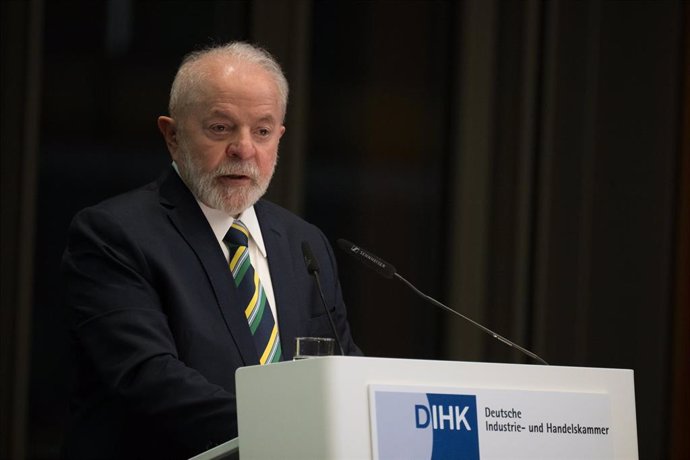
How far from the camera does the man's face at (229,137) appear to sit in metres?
3.10

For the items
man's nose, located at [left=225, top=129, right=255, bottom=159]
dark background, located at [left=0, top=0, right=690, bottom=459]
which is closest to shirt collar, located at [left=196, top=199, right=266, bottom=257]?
man's nose, located at [left=225, top=129, right=255, bottom=159]

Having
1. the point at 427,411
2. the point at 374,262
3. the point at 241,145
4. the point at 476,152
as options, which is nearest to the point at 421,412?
the point at 427,411

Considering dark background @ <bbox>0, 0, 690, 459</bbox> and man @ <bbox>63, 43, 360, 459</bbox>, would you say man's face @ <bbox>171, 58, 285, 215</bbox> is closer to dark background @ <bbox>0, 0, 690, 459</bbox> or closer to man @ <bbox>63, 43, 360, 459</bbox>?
man @ <bbox>63, 43, 360, 459</bbox>

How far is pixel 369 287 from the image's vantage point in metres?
4.59

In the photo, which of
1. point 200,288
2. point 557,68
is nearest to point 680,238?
point 557,68

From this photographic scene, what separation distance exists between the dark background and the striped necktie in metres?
1.25

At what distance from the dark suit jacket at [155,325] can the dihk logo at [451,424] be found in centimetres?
59

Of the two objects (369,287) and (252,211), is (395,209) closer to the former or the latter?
(369,287)

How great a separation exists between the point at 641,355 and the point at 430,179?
1.15 meters

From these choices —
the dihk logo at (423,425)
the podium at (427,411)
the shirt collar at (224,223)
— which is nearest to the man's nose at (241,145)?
the shirt collar at (224,223)

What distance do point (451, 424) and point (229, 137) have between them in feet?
4.36

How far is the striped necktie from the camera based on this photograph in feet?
9.70

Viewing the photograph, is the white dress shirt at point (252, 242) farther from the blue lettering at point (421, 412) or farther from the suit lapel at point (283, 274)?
the blue lettering at point (421, 412)

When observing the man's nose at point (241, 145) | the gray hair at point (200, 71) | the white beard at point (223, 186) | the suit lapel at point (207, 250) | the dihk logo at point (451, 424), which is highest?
the gray hair at point (200, 71)
